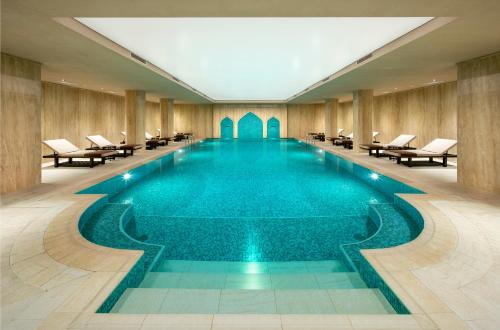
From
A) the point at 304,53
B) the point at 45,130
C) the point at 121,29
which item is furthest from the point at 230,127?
the point at 121,29

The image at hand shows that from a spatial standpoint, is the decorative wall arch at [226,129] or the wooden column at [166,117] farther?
the decorative wall arch at [226,129]

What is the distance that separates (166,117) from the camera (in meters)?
21.1

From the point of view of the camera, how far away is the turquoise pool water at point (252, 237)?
110 inches

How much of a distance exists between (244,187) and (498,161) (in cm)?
507

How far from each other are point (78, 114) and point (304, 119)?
1869 cm

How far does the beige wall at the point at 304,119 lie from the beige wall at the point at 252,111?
587mm

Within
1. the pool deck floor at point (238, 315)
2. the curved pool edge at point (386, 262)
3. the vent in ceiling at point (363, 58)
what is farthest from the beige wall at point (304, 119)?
the curved pool edge at point (386, 262)

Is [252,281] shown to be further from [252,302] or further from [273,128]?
[273,128]

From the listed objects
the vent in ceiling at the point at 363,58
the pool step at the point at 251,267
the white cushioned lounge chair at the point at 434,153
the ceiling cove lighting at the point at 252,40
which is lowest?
the pool step at the point at 251,267

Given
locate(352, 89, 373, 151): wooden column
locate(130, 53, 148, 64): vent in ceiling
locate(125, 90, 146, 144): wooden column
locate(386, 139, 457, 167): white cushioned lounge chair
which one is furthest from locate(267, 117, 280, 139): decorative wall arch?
locate(130, 53, 148, 64): vent in ceiling

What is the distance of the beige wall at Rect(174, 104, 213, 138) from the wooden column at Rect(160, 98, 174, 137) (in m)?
8.04

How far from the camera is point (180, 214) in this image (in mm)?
5754

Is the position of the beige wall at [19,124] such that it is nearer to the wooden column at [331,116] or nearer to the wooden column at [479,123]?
the wooden column at [479,123]

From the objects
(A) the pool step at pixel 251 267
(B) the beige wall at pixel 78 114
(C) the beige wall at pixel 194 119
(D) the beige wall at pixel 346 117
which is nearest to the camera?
(A) the pool step at pixel 251 267
